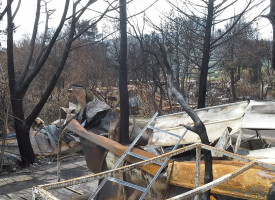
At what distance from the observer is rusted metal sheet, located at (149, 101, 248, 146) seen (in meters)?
4.85

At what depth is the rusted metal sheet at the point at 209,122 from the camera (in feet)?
15.9

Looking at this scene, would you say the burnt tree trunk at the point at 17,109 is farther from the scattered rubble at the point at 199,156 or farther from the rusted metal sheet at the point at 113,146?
the rusted metal sheet at the point at 113,146

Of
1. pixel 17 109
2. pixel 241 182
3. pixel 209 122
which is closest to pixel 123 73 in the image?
pixel 17 109

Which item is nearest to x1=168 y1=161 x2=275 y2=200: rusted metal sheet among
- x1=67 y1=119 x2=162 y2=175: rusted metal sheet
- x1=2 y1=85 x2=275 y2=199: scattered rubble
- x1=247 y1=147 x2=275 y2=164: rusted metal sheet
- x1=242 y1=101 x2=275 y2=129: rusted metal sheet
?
x1=2 y1=85 x2=275 y2=199: scattered rubble

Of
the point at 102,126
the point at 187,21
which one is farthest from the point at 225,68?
the point at 102,126

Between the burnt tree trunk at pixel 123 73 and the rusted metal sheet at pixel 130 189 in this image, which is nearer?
the rusted metal sheet at pixel 130 189

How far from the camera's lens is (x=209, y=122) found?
5227 millimetres

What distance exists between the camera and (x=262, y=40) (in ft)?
71.7

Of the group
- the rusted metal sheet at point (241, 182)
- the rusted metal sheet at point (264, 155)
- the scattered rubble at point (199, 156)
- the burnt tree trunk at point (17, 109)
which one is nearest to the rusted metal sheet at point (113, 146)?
the scattered rubble at point (199, 156)

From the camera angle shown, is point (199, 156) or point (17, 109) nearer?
point (199, 156)

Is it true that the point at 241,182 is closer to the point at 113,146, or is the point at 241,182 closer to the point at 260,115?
the point at 260,115

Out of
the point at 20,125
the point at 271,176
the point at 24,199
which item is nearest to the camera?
the point at 271,176

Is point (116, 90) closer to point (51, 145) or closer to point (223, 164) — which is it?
point (51, 145)

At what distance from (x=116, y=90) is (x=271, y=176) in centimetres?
1494
